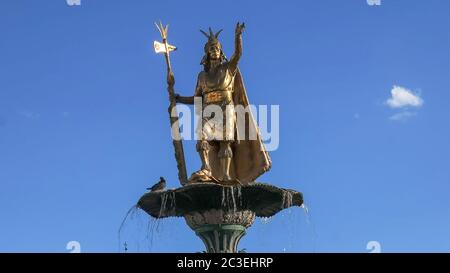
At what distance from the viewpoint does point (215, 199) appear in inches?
661

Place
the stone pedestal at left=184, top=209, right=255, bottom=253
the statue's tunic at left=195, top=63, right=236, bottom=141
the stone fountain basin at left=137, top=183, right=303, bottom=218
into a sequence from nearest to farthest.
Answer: the stone fountain basin at left=137, top=183, right=303, bottom=218
the stone pedestal at left=184, top=209, right=255, bottom=253
the statue's tunic at left=195, top=63, right=236, bottom=141

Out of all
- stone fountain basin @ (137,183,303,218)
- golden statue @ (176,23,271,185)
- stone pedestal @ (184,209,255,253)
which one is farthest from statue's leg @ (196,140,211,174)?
stone pedestal @ (184,209,255,253)

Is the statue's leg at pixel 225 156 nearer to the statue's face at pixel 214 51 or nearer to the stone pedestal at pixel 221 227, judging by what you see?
the stone pedestal at pixel 221 227

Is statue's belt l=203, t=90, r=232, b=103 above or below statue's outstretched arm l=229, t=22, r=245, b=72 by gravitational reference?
below

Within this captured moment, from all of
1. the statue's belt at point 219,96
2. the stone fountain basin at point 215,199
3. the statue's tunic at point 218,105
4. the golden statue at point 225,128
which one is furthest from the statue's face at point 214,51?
the stone fountain basin at point 215,199

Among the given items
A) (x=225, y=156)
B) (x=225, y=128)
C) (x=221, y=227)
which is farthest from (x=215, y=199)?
(x=225, y=128)

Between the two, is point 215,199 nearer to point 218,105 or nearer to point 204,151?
point 204,151

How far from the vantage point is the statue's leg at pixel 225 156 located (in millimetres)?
17545

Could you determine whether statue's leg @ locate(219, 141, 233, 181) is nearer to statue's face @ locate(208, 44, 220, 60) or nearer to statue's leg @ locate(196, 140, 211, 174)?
statue's leg @ locate(196, 140, 211, 174)

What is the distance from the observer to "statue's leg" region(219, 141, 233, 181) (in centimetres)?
1755

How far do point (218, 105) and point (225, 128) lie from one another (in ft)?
1.78
